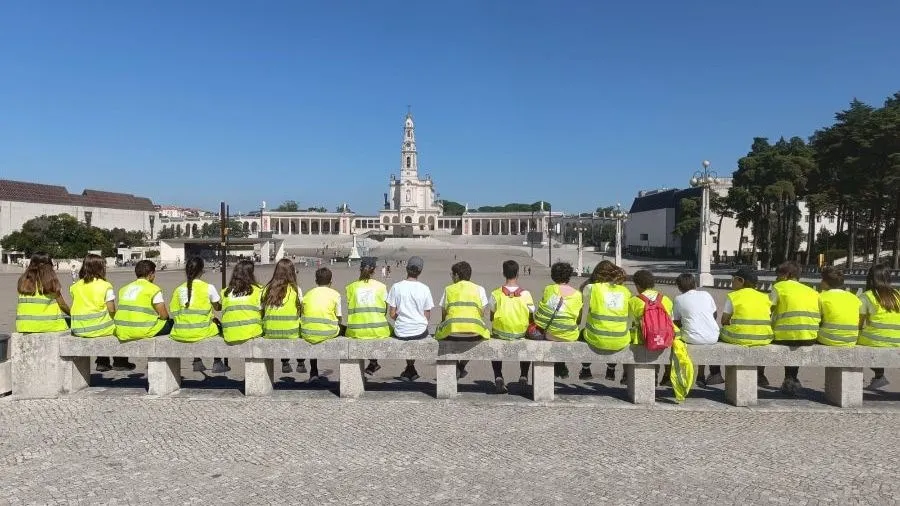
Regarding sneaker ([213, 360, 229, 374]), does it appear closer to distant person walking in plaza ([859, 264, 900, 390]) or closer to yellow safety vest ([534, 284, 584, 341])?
yellow safety vest ([534, 284, 584, 341])

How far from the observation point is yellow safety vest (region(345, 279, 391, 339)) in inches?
289

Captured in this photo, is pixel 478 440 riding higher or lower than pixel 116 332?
lower

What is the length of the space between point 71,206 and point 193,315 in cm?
11005

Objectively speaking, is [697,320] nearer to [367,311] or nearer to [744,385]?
[744,385]

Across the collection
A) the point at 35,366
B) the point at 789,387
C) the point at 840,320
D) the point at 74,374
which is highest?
the point at 840,320

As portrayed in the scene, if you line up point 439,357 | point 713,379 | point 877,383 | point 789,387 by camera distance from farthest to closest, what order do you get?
point 713,379 < point 877,383 < point 789,387 < point 439,357

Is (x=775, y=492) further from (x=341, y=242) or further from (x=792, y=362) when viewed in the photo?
(x=341, y=242)

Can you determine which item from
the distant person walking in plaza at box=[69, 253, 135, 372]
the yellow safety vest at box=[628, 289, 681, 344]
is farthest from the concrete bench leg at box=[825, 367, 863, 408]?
the distant person walking in plaza at box=[69, 253, 135, 372]

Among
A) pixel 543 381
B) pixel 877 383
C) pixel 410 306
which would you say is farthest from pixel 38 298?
pixel 877 383

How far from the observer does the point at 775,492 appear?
470 cm

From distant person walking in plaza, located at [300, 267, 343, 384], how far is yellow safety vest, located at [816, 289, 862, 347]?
564 centimetres

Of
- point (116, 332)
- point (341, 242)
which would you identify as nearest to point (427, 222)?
point (341, 242)

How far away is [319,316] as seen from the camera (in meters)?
7.31

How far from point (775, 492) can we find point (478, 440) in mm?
2486
